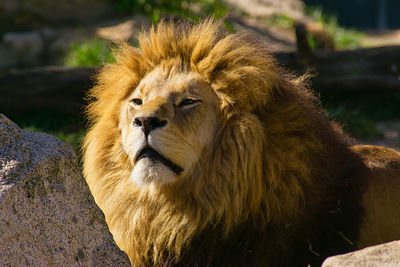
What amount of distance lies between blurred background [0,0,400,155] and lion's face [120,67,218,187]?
695mm

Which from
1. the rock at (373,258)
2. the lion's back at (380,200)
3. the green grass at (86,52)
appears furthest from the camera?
the green grass at (86,52)

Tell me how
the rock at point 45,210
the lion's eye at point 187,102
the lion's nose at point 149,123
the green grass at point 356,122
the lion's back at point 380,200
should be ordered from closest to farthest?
the rock at point 45,210 < the lion's nose at point 149,123 < the lion's eye at point 187,102 < the lion's back at point 380,200 < the green grass at point 356,122

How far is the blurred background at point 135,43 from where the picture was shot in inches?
281

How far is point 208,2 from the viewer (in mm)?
10914

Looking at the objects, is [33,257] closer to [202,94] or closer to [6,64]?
[202,94]

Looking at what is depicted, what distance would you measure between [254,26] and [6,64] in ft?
14.7

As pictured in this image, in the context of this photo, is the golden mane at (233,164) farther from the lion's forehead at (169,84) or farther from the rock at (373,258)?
the rock at (373,258)

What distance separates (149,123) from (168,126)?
106 millimetres

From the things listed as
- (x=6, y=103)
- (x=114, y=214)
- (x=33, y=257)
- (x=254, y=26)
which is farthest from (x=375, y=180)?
(x=254, y=26)

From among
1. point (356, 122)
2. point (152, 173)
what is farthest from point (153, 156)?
point (356, 122)

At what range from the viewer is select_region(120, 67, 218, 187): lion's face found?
3.13 meters

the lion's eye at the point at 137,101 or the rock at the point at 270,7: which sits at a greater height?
the lion's eye at the point at 137,101

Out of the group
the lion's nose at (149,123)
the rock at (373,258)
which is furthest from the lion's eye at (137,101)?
the rock at (373,258)

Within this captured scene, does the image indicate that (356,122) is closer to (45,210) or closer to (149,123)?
(149,123)
